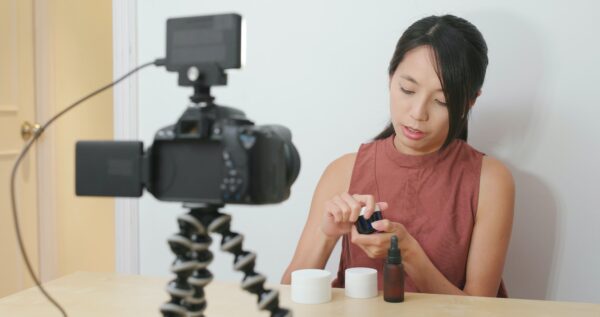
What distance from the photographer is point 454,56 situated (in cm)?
161

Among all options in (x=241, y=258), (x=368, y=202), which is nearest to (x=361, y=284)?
(x=368, y=202)

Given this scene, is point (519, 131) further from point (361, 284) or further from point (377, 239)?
point (361, 284)

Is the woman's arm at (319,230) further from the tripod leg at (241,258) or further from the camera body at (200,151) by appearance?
the camera body at (200,151)

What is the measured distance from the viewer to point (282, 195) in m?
0.86

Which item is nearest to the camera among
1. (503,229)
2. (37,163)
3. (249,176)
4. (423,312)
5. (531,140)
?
(249,176)

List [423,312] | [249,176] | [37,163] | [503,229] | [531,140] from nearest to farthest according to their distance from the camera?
1. [249,176]
2. [423,312]
3. [503,229]
4. [531,140]
5. [37,163]

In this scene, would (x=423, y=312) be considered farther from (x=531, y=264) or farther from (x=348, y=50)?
(x=348, y=50)

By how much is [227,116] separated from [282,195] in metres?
0.13

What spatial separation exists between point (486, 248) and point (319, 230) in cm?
43

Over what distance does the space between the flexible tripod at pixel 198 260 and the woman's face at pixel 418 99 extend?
82 centimetres

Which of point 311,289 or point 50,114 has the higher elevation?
point 50,114

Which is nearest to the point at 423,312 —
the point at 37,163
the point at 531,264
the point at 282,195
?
the point at 282,195

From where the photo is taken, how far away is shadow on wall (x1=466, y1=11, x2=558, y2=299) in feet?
6.53

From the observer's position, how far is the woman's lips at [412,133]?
1.64 metres
